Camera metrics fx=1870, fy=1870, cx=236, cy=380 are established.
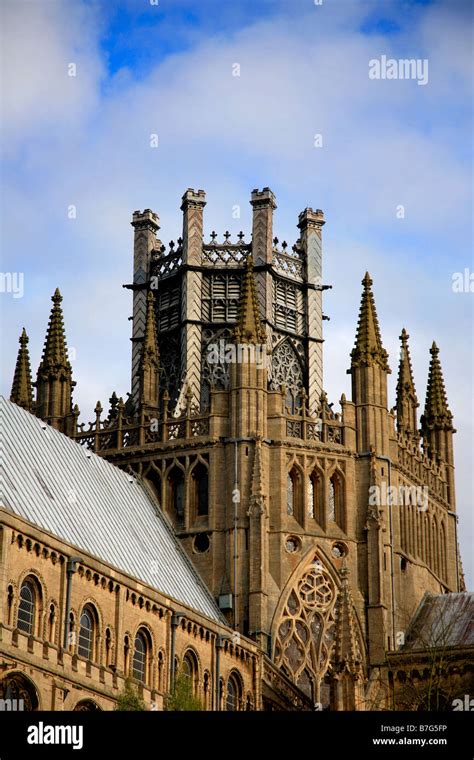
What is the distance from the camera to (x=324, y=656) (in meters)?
85.9

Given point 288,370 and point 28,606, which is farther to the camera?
point 288,370

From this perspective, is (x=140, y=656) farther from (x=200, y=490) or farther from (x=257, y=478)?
(x=200, y=490)

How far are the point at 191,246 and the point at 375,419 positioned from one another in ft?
92.4

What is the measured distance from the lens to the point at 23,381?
97.7 metres

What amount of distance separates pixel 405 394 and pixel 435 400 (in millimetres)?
3702

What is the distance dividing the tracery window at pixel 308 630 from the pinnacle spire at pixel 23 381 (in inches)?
725

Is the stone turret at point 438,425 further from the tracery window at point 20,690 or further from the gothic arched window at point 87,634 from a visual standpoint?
the tracery window at point 20,690

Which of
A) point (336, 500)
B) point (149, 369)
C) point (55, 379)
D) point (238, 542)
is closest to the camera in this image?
point (238, 542)

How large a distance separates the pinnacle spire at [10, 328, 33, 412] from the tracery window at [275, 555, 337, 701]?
725 inches

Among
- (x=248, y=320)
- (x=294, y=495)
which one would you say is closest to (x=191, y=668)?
(x=294, y=495)

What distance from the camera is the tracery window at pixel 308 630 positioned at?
3354 inches

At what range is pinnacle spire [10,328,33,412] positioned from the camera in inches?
3812
